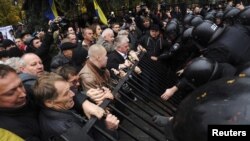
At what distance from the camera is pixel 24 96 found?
295 centimetres

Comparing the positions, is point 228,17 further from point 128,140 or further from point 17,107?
point 17,107

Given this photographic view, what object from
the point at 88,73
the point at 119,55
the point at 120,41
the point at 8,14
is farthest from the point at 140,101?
the point at 8,14

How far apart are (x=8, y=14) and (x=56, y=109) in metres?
26.2

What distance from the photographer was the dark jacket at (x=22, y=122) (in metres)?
2.81

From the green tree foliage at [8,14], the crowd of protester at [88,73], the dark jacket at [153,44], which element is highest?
the green tree foliage at [8,14]

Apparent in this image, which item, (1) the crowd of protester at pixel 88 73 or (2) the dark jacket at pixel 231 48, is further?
(2) the dark jacket at pixel 231 48

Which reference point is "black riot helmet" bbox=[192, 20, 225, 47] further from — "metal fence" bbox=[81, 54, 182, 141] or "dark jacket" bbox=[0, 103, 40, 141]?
"dark jacket" bbox=[0, 103, 40, 141]

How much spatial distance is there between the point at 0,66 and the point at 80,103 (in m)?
0.75

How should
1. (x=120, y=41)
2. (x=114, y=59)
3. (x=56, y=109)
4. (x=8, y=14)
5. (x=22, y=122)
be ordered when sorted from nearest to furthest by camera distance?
(x=22, y=122) < (x=56, y=109) < (x=114, y=59) < (x=120, y=41) < (x=8, y=14)

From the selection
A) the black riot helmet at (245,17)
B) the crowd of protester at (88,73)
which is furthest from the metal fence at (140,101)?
the black riot helmet at (245,17)

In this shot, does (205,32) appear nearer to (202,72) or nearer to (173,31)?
(202,72)

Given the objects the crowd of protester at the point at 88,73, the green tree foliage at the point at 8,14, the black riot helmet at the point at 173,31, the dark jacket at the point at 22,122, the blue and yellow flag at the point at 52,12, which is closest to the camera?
the dark jacket at the point at 22,122

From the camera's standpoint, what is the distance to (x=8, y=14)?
27.7 m

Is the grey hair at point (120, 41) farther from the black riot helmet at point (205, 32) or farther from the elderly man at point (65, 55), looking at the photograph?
the black riot helmet at point (205, 32)
